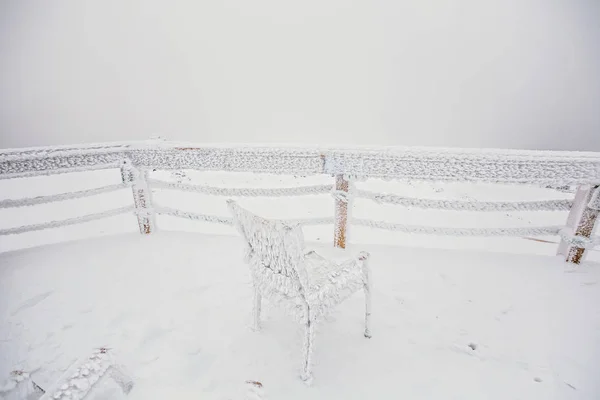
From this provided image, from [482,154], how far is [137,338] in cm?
339

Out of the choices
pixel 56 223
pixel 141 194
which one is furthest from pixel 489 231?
pixel 56 223

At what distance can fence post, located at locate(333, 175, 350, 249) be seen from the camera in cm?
318

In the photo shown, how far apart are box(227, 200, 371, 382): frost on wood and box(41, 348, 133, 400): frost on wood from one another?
0.91m

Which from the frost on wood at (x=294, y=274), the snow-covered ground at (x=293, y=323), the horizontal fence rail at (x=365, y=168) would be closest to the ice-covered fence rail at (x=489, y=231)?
the horizontal fence rail at (x=365, y=168)

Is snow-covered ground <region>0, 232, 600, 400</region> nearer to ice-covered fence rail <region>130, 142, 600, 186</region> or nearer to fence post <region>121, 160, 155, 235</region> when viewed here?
fence post <region>121, 160, 155, 235</region>

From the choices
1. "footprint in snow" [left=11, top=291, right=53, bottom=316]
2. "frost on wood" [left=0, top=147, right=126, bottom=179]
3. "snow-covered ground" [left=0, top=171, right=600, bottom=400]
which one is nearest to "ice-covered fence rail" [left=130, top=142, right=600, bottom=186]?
"frost on wood" [left=0, top=147, right=126, bottom=179]

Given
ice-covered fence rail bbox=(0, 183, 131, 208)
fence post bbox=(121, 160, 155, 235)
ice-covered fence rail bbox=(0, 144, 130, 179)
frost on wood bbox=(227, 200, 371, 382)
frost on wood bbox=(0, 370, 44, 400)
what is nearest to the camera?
frost on wood bbox=(227, 200, 371, 382)

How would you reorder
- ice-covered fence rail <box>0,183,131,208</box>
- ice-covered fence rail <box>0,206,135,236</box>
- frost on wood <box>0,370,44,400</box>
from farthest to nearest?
ice-covered fence rail <box>0,206,135,236</box> < ice-covered fence rail <box>0,183,131,208</box> < frost on wood <box>0,370,44,400</box>

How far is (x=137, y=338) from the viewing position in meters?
2.21

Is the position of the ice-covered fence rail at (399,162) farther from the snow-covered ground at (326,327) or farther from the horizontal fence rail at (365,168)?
the snow-covered ground at (326,327)

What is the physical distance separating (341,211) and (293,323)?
1.38 metres

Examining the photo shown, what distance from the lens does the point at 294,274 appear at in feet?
5.53

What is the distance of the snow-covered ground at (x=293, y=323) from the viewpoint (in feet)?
6.17

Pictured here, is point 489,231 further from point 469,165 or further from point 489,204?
point 469,165
